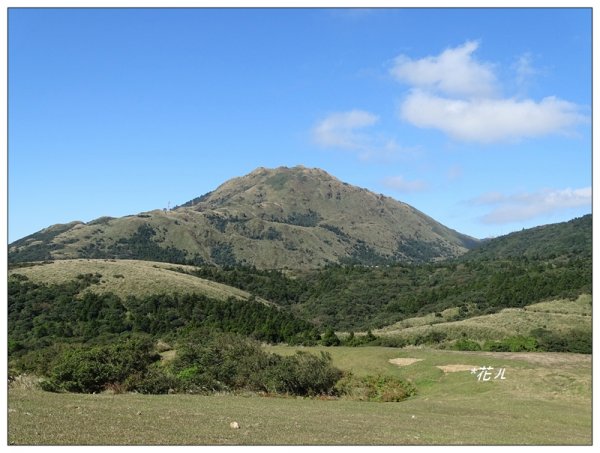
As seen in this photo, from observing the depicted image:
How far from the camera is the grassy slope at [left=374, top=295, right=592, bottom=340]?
243ft

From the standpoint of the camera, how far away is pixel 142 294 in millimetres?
102812

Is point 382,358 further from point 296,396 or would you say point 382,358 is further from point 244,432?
Result: point 244,432

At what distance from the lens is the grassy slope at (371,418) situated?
1675 centimetres

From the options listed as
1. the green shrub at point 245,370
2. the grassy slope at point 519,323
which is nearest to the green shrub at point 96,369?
the green shrub at point 245,370

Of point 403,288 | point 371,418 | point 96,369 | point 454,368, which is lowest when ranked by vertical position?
point 454,368

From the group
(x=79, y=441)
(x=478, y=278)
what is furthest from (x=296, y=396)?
(x=478, y=278)

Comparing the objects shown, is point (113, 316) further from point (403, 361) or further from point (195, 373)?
point (403, 361)

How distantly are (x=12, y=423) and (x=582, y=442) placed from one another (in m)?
18.8

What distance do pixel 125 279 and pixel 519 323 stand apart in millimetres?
71507

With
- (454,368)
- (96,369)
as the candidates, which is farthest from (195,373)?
(454,368)

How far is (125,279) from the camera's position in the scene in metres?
110

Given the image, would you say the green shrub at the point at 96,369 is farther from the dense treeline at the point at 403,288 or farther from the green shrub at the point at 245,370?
the dense treeline at the point at 403,288

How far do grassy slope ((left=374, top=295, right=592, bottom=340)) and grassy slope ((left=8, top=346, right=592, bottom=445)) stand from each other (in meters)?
33.0

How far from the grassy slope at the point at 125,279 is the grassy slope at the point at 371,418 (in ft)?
243
